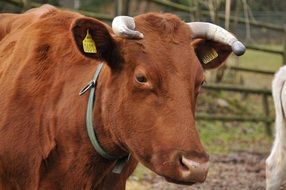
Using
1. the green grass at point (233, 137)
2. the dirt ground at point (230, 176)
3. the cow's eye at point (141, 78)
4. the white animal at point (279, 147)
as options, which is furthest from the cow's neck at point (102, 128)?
the green grass at point (233, 137)

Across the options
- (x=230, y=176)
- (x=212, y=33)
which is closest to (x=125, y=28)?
(x=212, y=33)

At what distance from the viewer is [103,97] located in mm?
4270

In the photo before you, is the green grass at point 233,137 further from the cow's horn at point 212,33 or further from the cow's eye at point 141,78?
the cow's eye at point 141,78

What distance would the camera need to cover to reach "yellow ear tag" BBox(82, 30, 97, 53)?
4.16 meters

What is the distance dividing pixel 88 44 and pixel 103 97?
325 millimetres

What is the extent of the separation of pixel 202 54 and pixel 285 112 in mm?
3581

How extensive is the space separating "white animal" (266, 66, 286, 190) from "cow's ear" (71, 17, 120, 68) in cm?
394

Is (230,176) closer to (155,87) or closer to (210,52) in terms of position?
(210,52)

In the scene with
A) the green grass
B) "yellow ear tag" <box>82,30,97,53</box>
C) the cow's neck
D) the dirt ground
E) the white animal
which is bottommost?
the green grass

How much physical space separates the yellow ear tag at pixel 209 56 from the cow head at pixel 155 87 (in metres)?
0.10

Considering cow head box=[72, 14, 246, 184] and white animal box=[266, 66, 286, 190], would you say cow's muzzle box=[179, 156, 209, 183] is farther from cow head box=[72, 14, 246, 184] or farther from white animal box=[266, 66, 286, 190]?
white animal box=[266, 66, 286, 190]

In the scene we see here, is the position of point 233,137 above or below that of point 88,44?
below

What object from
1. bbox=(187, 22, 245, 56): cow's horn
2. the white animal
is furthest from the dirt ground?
bbox=(187, 22, 245, 56): cow's horn

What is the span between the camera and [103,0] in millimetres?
29594
